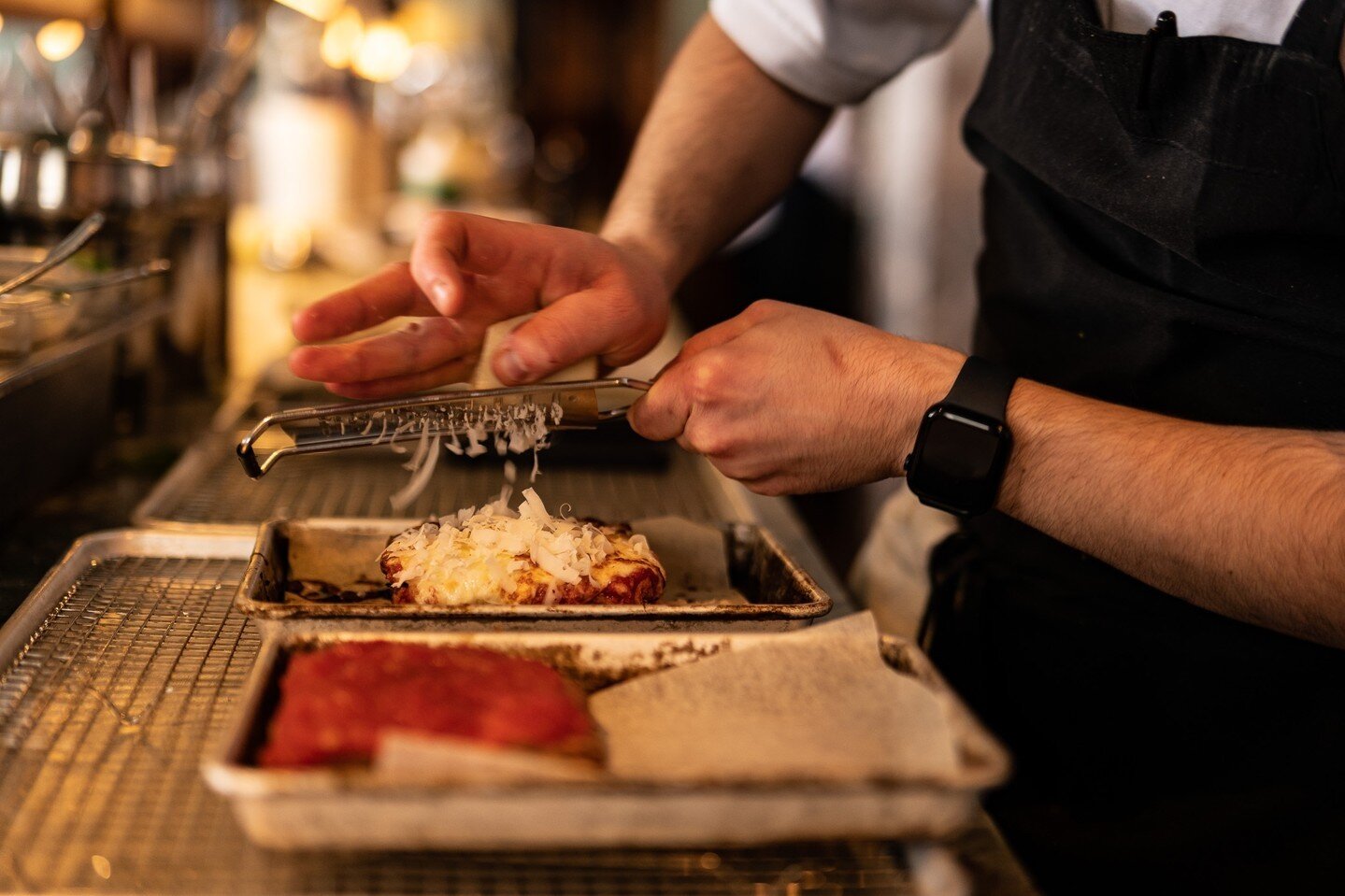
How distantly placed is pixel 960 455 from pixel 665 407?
1.07ft

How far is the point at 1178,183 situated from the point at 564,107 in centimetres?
1093

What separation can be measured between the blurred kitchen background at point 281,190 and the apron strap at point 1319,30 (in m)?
0.84

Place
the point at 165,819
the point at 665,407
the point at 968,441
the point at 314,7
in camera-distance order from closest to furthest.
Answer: the point at 165,819 < the point at 968,441 < the point at 665,407 < the point at 314,7

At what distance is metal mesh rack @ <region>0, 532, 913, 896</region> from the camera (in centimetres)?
70

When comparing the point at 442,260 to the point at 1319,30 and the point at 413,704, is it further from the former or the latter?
the point at 1319,30

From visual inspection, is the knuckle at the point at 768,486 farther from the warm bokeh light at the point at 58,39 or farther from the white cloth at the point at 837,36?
the warm bokeh light at the point at 58,39

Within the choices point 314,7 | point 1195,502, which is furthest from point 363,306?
point 314,7

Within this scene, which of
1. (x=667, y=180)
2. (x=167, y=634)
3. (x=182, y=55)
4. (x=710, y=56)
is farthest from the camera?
(x=182, y=55)

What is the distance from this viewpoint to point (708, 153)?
171 cm

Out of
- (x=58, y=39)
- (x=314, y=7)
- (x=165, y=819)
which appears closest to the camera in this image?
(x=165, y=819)

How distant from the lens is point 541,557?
1.09 m

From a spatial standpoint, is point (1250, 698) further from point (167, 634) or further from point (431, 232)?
point (167, 634)

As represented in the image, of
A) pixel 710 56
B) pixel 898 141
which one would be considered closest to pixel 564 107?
pixel 898 141

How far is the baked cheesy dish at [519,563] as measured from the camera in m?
1.07
